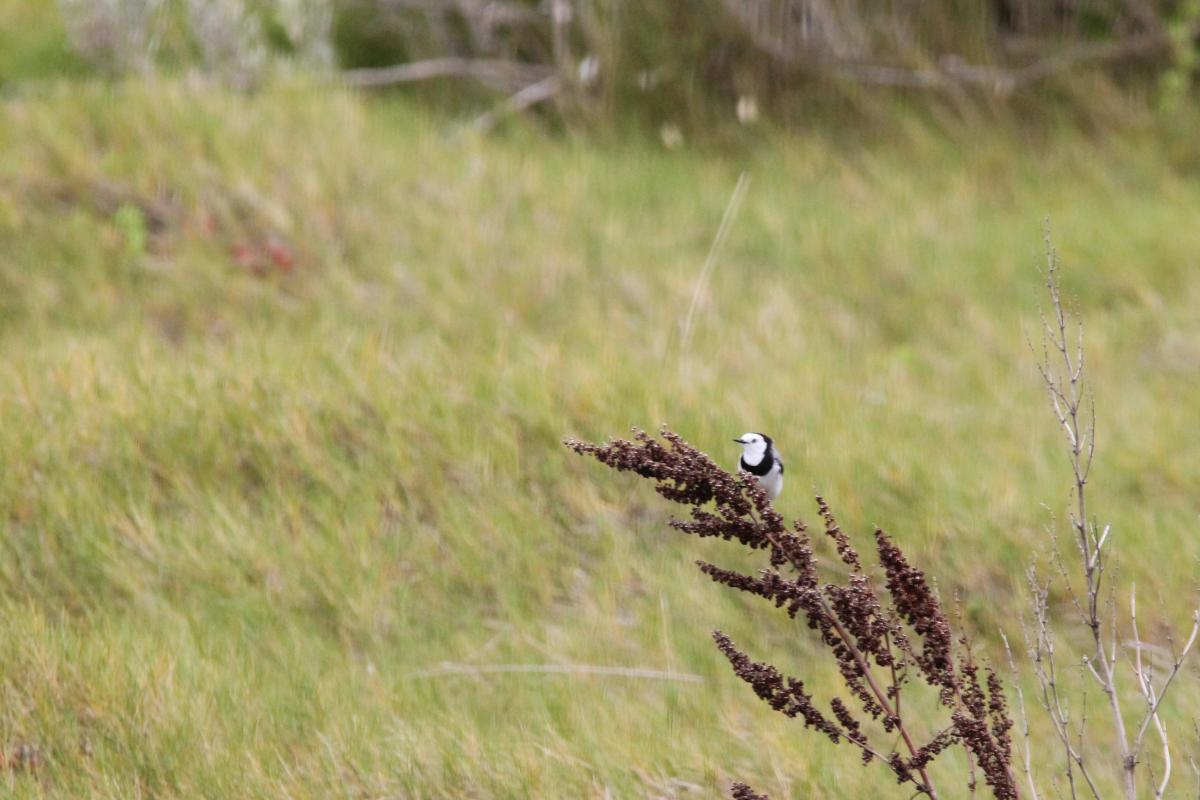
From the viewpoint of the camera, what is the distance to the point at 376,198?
254 inches

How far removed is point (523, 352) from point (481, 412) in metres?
0.55

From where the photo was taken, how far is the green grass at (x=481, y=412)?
340cm

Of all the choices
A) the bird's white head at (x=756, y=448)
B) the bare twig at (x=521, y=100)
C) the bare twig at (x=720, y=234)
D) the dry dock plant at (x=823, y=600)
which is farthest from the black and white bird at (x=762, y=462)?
the bare twig at (x=521, y=100)

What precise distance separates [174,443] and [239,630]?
0.88 metres

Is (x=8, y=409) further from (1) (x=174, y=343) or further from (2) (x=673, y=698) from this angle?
A: (2) (x=673, y=698)

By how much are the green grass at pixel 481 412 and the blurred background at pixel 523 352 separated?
0.02 meters

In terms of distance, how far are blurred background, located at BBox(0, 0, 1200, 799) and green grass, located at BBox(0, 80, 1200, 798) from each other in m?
0.02

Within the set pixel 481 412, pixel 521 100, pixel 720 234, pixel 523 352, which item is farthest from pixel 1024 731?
pixel 521 100

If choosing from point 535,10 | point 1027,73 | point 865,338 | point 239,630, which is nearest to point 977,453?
point 865,338

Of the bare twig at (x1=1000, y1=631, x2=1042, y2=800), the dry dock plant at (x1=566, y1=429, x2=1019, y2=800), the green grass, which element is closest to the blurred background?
the green grass

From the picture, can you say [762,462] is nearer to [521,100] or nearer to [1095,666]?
[1095,666]

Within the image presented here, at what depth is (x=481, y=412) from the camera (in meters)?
4.71

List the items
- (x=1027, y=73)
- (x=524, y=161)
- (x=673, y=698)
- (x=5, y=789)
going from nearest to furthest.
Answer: (x=5, y=789)
(x=673, y=698)
(x=524, y=161)
(x=1027, y=73)

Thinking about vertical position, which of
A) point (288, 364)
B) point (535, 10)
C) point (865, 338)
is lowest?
point (865, 338)
